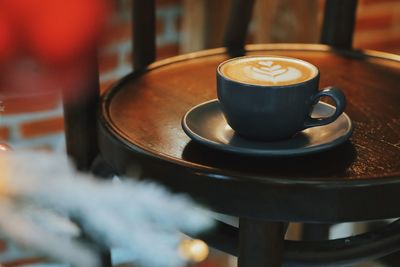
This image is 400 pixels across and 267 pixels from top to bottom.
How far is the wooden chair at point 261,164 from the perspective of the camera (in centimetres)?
49

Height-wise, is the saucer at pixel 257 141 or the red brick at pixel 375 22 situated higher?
the saucer at pixel 257 141

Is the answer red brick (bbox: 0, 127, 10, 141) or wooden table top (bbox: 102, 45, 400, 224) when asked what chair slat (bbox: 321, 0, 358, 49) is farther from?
red brick (bbox: 0, 127, 10, 141)

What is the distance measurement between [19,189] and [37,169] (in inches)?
0.9

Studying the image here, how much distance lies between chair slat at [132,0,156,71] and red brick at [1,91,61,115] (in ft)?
1.29

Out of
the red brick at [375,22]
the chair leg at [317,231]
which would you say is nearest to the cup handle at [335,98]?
the chair leg at [317,231]

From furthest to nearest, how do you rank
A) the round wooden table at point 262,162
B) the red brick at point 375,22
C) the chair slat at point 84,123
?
the red brick at point 375,22 < the chair slat at point 84,123 < the round wooden table at point 262,162

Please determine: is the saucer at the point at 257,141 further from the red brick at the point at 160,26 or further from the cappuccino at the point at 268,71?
the red brick at the point at 160,26

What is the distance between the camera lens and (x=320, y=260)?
560 millimetres

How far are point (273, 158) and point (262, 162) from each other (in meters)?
0.01

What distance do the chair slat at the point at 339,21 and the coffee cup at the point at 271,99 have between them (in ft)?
1.22

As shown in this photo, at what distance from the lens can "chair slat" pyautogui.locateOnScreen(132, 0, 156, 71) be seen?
2.75 feet

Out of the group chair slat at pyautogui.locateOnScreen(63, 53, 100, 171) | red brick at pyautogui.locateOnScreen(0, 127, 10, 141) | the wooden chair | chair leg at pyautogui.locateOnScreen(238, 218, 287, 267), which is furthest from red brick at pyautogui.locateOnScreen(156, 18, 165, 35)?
chair leg at pyautogui.locateOnScreen(238, 218, 287, 267)

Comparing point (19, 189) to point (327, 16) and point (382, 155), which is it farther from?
point (327, 16)

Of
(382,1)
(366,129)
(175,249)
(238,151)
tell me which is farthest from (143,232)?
(382,1)
